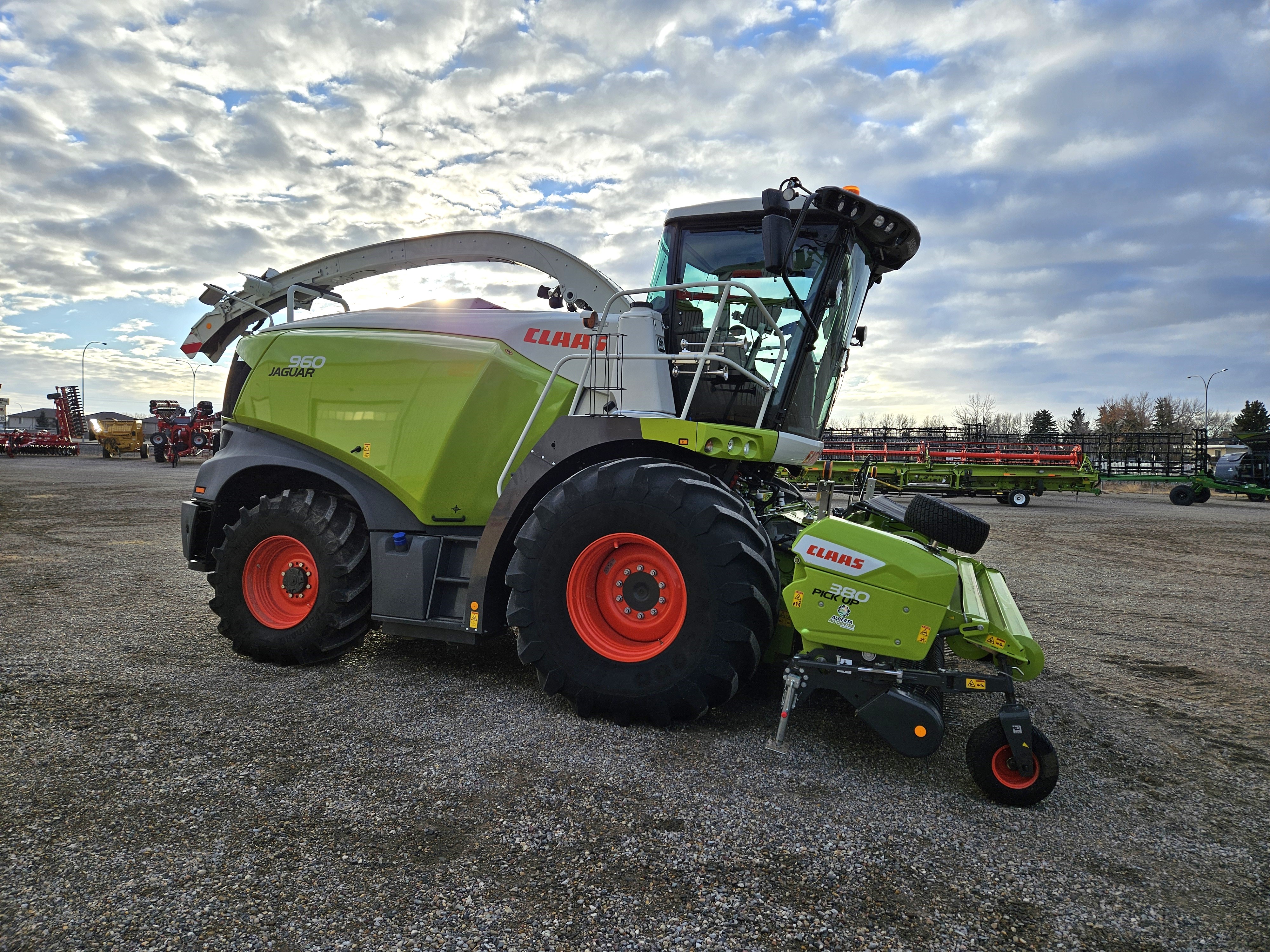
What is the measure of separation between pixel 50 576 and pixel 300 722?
5.53 metres

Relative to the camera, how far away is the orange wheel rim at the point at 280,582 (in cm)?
451

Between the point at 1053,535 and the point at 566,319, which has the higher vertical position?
the point at 566,319

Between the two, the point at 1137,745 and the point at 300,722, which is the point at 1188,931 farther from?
the point at 300,722

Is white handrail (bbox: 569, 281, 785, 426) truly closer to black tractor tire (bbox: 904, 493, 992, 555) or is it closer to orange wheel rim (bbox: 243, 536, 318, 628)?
black tractor tire (bbox: 904, 493, 992, 555)

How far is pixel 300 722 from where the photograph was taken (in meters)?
3.52

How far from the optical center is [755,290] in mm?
4035

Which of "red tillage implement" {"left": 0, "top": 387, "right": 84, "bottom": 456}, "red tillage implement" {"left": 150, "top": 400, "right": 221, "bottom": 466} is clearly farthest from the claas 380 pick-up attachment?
"red tillage implement" {"left": 0, "top": 387, "right": 84, "bottom": 456}

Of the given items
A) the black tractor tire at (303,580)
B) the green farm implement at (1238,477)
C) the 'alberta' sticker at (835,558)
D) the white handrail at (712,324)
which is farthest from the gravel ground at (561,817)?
the green farm implement at (1238,477)

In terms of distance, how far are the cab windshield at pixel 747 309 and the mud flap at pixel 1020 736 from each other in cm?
204

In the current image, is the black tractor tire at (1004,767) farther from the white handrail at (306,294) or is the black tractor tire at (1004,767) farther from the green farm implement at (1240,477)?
the green farm implement at (1240,477)

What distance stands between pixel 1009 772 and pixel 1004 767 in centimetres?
2

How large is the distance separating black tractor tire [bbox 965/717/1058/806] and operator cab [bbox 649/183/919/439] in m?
1.95

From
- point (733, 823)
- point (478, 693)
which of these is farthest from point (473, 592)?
point (733, 823)

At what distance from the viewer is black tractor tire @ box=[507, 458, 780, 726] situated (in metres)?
3.23
